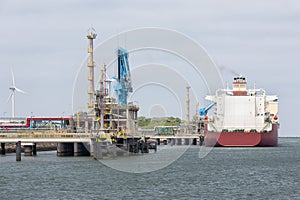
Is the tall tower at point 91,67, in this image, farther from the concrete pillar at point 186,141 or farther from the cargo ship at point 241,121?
the concrete pillar at point 186,141

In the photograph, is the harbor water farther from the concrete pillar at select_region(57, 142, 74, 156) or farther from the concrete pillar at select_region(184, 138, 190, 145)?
the concrete pillar at select_region(184, 138, 190, 145)

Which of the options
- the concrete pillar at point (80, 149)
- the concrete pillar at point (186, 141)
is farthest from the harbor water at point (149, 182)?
the concrete pillar at point (186, 141)

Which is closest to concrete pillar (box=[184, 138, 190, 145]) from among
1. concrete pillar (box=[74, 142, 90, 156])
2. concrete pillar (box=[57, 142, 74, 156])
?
concrete pillar (box=[57, 142, 74, 156])

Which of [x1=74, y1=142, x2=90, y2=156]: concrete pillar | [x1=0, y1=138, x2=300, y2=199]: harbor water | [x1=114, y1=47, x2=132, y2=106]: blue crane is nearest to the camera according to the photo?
[x1=0, y1=138, x2=300, y2=199]: harbor water

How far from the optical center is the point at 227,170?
73.9 metres

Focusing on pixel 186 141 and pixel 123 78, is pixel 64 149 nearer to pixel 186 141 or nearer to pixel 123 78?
pixel 123 78

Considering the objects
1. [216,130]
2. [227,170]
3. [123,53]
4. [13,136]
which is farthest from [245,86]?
[227,170]

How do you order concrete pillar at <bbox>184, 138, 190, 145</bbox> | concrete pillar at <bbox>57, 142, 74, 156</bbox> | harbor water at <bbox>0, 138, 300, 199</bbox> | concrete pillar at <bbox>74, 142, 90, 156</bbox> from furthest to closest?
concrete pillar at <bbox>184, 138, 190, 145</bbox>, concrete pillar at <bbox>57, 142, 74, 156</bbox>, concrete pillar at <bbox>74, 142, 90, 156</bbox>, harbor water at <bbox>0, 138, 300, 199</bbox>

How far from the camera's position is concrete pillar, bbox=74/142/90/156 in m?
96.9

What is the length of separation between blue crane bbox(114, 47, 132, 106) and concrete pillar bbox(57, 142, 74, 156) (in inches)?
1079

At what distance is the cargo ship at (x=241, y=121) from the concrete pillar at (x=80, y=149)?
4347cm

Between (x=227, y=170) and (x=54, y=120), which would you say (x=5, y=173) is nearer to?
(x=227, y=170)

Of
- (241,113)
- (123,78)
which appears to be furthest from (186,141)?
(123,78)

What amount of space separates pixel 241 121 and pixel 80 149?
4941 centimetres
